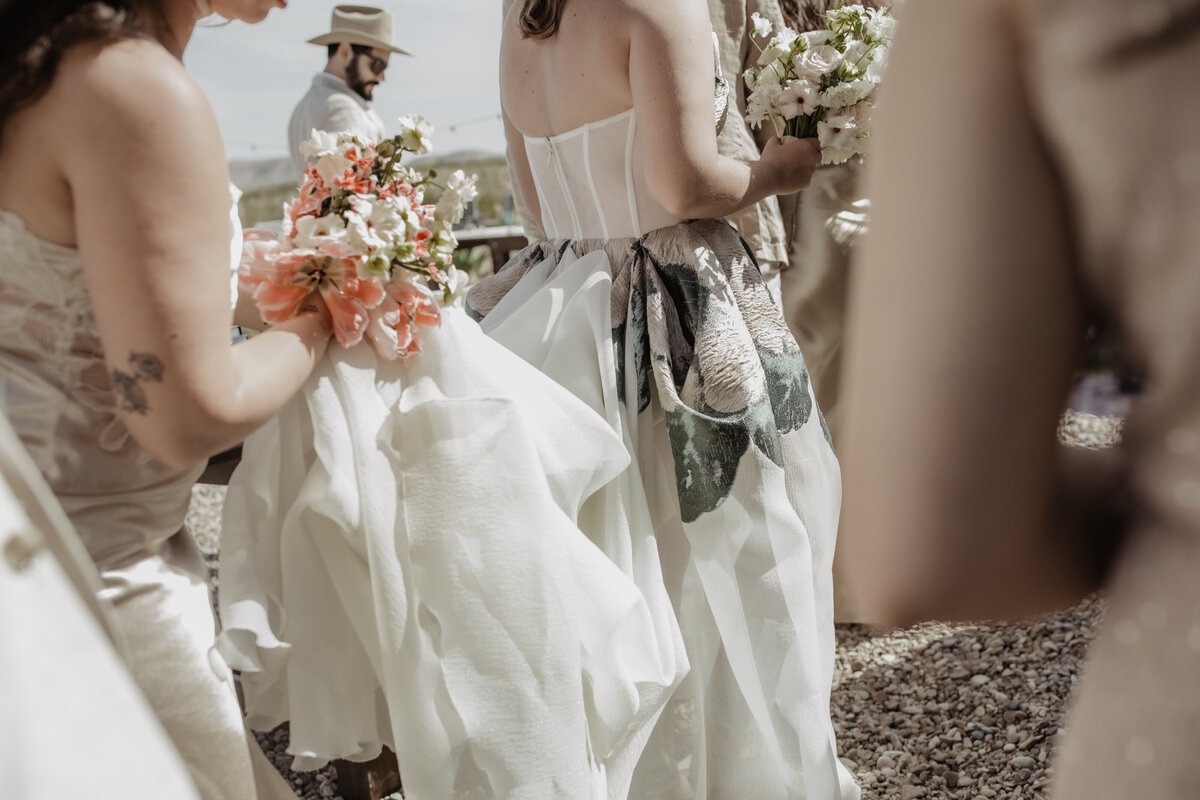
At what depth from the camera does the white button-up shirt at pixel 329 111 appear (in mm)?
5000

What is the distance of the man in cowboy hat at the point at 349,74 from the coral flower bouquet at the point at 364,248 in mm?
3798

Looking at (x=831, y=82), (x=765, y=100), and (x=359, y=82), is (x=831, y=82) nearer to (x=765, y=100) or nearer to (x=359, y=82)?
(x=765, y=100)

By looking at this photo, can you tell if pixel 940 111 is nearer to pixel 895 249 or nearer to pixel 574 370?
pixel 895 249

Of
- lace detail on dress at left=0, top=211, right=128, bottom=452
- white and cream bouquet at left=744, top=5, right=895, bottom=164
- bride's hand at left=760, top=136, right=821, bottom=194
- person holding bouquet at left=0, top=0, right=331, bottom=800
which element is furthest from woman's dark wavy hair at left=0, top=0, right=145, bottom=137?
white and cream bouquet at left=744, top=5, right=895, bottom=164

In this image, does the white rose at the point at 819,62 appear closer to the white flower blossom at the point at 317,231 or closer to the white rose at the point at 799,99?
the white rose at the point at 799,99

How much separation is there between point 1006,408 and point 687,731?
174 cm

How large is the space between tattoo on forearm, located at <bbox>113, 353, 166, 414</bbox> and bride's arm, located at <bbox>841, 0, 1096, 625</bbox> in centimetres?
82

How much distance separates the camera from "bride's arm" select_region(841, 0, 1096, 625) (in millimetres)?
468

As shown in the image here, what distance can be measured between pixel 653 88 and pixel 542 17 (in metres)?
0.35

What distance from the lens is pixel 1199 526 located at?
44 cm

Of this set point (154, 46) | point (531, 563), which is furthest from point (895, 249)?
point (531, 563)

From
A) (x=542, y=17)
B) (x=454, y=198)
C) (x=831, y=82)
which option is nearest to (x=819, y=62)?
(x=831, y=82)

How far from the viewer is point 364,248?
1.40 metres

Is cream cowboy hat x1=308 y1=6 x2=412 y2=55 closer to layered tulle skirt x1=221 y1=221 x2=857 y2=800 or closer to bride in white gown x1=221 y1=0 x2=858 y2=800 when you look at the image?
bride in white gown x1=221 y1=0 x2=858 y2=800
